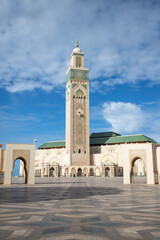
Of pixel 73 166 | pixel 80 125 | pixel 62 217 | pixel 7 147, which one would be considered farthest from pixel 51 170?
pixel 62 217

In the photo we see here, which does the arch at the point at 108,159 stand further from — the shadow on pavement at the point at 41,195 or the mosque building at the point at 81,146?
the shadow on pavement at the point at 41,195

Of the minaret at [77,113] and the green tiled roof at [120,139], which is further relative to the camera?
the green tiled roof at [120,139]

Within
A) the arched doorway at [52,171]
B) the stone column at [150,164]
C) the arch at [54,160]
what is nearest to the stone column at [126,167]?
the stone column at [150,164]

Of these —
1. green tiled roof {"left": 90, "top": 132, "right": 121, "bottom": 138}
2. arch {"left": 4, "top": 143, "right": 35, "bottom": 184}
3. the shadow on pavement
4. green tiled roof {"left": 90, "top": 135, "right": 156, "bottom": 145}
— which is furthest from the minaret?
the shadow on pavement

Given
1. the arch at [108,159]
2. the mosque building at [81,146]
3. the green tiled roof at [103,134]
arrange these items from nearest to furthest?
the mosque building at [81,146]
the arch at [108,159]
the green tiled roof at [103,134]

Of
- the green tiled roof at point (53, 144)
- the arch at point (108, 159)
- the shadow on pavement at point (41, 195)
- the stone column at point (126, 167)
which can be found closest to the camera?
the shadow on pavement at point (41, 195)

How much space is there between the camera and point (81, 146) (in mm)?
65375

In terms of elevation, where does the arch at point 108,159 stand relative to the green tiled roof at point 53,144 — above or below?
below

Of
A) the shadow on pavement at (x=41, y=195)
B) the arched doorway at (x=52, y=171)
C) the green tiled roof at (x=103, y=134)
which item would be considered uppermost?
the green tiled roof at (x=103, y=134)

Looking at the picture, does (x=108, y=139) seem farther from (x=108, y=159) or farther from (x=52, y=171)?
(x=52, y=171)

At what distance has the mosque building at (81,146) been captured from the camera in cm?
6330

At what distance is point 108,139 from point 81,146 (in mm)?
10791

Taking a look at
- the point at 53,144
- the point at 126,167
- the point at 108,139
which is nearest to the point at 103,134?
the point at 108,139

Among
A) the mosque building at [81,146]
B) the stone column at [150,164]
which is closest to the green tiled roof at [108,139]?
the mosque building at [81,146]
